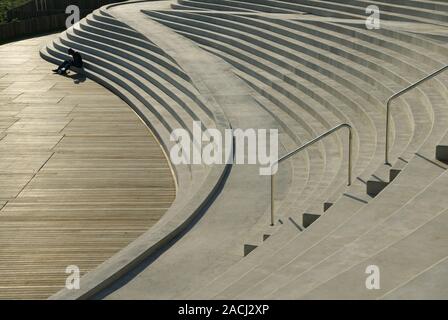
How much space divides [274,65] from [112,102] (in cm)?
497

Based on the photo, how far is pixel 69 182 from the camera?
48.8 feet

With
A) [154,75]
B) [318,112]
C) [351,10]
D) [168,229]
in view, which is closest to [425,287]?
[168,229]

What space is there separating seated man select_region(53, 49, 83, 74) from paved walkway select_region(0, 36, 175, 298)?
3.97ft

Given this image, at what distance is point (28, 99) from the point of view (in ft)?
71.8

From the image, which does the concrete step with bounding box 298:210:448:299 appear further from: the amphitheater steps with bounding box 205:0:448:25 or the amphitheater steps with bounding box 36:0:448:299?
the amphitheater steps with bounding box 205:0:448:25

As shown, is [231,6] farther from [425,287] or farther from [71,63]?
[425,287]

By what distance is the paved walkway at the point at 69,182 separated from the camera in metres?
11.6

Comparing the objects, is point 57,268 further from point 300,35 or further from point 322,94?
point 300,35

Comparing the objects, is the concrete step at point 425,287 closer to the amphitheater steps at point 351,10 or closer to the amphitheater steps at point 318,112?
the amphitheater steps at point 318,112

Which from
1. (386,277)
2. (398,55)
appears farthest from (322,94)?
(386,277)

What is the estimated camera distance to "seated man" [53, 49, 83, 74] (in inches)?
941

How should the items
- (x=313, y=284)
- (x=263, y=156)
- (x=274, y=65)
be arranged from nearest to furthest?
1. (x=313, y=284)
2. (x=263, y=156)
3. (x=274, y=65)

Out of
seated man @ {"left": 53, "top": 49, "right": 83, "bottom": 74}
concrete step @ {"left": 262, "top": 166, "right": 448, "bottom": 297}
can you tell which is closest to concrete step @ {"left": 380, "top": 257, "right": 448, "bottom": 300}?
concrete step @ {"left": 262, "top": 166, "right": 448, "bottom": 297}

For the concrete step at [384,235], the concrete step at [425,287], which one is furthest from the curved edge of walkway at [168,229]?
the concrete step at [425,287]
